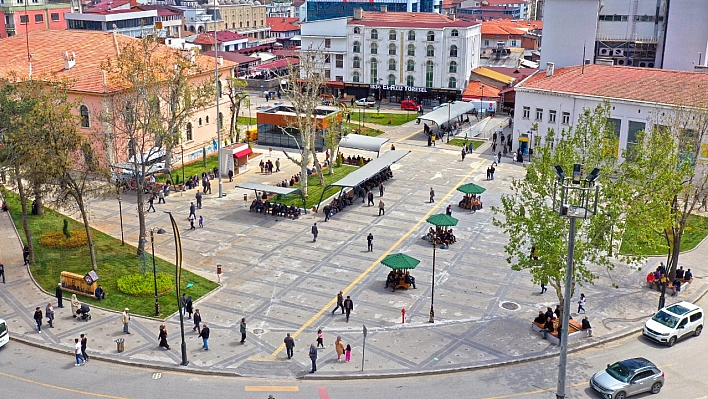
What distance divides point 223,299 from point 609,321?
66.8ft

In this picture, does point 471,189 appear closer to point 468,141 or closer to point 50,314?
point 468,141

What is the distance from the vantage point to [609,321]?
3728cm

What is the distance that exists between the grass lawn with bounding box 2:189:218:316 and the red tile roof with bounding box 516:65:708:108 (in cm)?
3919

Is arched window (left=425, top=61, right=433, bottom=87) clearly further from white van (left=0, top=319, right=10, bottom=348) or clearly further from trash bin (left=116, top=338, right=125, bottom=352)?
white van (left=0, top=319, right=10, bottom=348)

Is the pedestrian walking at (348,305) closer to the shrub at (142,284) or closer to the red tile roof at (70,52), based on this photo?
the shrub at (142,284)

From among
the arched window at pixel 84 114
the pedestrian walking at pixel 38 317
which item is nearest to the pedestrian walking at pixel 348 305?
the pedestrian walking at pixel 38 317

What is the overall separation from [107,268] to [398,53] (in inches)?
2511

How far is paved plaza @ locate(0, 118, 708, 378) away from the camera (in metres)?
33.7

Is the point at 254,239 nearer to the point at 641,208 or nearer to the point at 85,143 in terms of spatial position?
the point at 85,143

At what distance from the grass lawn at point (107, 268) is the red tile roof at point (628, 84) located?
39188 mm

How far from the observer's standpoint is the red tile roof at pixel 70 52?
61906 mm

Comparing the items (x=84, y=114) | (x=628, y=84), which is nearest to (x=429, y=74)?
(x=628, y=84)

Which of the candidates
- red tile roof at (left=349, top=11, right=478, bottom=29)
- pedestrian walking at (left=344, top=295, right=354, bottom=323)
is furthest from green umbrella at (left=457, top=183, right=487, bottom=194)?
red tile roof at (left=349, top=11, right=478, bottom=29)

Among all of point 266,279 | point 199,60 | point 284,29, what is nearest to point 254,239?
point 266,279
